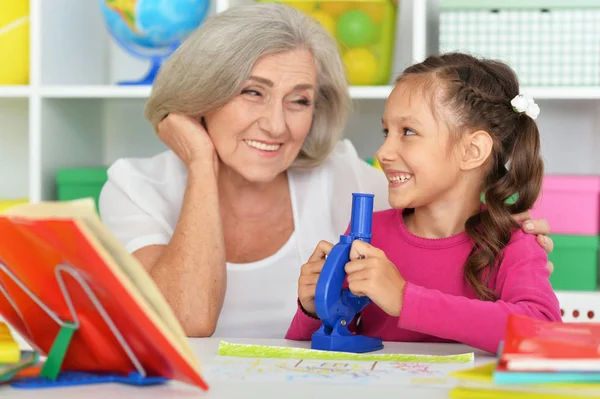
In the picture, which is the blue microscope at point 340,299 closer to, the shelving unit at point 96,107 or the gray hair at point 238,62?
the gray hair at point 238,62

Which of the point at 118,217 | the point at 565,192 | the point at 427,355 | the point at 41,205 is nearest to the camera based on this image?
the point at 41,205

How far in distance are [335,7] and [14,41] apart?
2.87ft

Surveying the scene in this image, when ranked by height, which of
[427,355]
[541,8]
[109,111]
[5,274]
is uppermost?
[541,8]

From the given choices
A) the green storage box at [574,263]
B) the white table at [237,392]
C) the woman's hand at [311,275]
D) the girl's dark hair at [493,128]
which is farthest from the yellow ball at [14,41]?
the white table at [237,392]

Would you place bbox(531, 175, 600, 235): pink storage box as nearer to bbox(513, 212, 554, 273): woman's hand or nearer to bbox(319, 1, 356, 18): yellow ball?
bbox(319, 1, 356, 18): yellow ball

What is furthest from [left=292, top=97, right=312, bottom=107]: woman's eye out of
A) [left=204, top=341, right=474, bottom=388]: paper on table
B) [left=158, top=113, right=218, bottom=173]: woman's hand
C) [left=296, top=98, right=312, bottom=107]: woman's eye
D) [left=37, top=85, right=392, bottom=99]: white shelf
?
[left=204, top=341, right=474, bottom=388]: paper on table

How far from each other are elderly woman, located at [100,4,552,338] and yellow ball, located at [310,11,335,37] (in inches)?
13.5

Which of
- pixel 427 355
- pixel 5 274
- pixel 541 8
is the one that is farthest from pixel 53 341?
pixel 541 8

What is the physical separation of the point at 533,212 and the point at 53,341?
154 centimetres

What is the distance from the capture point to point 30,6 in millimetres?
2285

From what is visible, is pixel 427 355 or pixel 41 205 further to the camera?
pixel 427 355

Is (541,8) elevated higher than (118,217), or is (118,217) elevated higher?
(541,8)

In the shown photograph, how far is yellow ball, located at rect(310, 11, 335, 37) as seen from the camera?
2.23m

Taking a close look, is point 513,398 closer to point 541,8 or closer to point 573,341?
point 573,341
